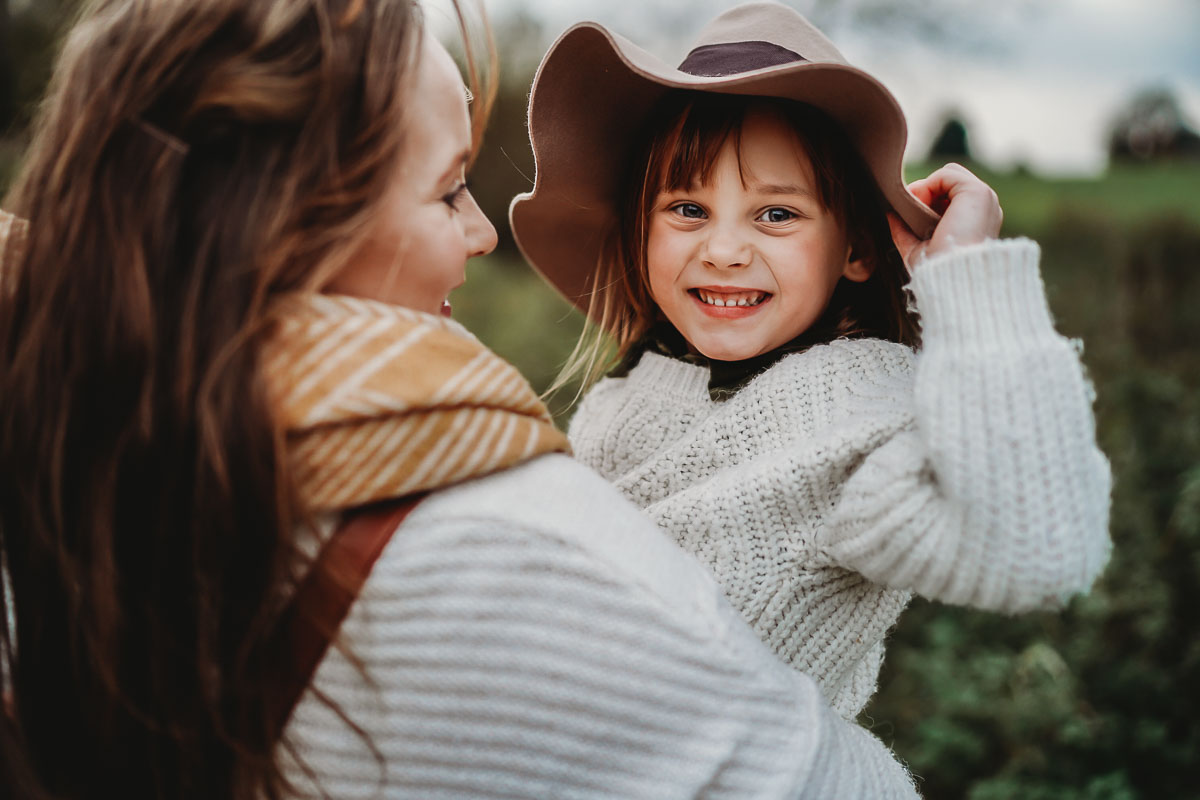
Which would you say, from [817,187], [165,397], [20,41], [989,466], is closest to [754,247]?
[817,187]

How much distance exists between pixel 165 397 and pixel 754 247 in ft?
3.70

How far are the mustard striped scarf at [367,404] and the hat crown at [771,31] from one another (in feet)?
3.43

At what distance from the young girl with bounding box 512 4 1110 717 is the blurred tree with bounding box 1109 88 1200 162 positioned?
7.06 metres

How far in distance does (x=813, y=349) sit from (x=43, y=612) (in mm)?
1310

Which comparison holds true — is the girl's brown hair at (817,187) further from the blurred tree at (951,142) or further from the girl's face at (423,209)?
the blurred tree at (951,142)

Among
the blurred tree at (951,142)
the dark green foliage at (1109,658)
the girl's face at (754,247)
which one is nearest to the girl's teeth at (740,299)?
the girl's face at (754,247)

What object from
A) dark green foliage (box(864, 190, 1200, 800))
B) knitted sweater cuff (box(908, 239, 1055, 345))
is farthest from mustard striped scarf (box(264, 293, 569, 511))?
dark green foliage (box(864, 190, 1200, 800))

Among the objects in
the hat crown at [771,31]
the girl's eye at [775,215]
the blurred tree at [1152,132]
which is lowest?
the girl's eye at [775,215]

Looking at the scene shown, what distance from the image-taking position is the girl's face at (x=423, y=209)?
1.26 metres

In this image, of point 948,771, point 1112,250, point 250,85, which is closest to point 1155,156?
point 1112,250

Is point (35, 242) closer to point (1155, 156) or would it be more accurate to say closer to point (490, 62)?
point (490, 62)

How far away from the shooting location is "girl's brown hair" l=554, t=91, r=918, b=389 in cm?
185

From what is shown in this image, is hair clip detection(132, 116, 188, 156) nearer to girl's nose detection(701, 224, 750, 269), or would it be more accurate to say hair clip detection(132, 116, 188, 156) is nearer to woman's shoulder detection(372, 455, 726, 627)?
woman's shoulder detection(372, 455, 726, 627)

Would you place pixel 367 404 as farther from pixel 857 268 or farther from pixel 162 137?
pixel 857 268
